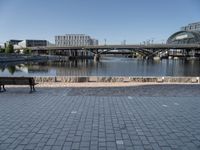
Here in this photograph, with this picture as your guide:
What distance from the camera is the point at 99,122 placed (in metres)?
5.89

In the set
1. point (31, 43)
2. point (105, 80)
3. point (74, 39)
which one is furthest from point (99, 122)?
point (31, 43)

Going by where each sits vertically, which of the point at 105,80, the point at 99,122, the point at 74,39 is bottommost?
the point at 99,122

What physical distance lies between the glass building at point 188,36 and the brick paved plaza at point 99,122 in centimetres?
11654

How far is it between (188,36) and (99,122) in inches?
5240

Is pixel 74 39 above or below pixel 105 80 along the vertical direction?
above

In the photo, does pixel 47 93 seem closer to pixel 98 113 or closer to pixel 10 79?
pixel 10 79

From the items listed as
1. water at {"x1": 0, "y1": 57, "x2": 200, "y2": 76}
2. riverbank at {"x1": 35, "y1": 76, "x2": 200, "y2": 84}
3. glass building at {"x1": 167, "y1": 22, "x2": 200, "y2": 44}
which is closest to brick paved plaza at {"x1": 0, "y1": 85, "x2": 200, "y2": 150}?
riverbank at {"x1": 35, "y1": 76, "x2": 200, "y2": 84}

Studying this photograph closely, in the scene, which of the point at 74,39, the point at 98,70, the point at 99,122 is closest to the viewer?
the point at 99,122

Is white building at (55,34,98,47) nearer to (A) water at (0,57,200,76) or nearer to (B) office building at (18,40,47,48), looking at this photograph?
(B) office building at (18,40,47,48)

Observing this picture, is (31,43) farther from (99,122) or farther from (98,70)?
(99,122)

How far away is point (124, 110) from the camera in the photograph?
7129 millimetres

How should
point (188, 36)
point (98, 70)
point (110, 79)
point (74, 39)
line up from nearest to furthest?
point (110, 79)
point (98, 70)
point (188, 36)
point (74, 39)

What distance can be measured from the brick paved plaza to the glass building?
116542 millimetres

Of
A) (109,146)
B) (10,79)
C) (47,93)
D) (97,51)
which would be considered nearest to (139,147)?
(109,146)
